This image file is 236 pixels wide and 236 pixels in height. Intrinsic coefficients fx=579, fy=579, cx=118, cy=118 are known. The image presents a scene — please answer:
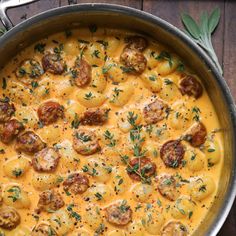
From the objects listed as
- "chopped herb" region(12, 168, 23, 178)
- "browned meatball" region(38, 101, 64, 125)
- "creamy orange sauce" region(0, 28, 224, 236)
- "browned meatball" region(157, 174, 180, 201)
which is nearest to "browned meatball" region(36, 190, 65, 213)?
"creamy orange sauce" region(0, 28, 224, 236)

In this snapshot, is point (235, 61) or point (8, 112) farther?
point (235, 61)

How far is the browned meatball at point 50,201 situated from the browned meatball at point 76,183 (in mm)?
65

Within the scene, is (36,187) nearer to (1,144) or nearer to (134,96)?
(1,144)

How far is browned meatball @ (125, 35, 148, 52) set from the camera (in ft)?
10.0

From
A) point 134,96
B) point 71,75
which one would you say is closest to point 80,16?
point 71,75

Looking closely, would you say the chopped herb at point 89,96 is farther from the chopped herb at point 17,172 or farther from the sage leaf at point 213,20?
the sage leaf at point 213,20

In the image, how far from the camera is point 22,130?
9.89 feet

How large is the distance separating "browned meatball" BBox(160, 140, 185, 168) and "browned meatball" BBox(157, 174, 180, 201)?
0.07 meters

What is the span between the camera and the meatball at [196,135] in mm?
3023

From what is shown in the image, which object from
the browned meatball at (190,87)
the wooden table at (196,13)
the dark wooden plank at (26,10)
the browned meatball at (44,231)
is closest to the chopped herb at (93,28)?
the wooden table at (196,13)

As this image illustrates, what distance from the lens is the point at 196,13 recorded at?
3223 millimetres

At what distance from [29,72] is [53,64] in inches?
5.3

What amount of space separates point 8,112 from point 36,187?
0.42 metres

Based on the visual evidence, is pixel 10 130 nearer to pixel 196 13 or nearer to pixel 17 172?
pixel 17 172
